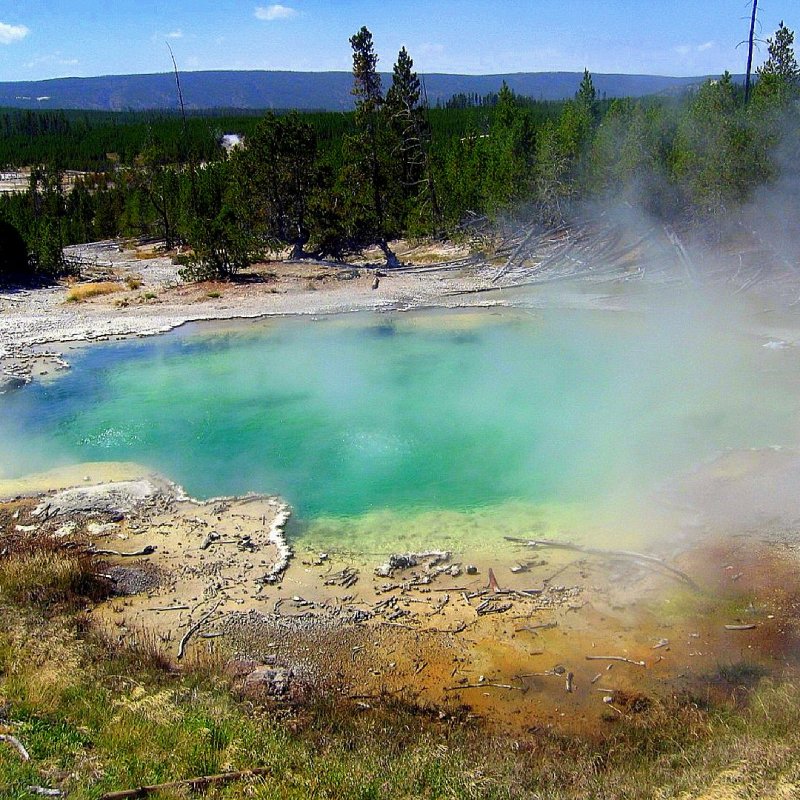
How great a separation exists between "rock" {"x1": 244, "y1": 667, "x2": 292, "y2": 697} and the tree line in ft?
59.3

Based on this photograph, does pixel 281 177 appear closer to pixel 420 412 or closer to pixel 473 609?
pixel 420 412

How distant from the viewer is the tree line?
20078 mm

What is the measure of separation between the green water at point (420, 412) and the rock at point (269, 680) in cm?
260

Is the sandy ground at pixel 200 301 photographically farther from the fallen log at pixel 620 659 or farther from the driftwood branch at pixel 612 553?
the fallen log at pixel 620 659

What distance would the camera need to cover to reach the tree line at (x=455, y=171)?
2008 centimetres

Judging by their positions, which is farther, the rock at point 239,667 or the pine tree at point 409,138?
the pine tree at point 409,138

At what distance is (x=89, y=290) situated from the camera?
73.2ft

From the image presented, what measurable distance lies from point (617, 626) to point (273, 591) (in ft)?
11.1

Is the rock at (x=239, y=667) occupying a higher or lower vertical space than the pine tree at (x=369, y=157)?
lower

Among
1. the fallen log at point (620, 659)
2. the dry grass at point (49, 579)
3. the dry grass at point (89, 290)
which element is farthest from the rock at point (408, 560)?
the dry grass at point (89, 290)

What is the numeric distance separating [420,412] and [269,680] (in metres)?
6.87

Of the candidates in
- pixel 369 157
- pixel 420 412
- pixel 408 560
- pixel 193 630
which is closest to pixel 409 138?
pixel 369 157

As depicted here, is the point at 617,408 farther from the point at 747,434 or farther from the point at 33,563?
the point at 33,563

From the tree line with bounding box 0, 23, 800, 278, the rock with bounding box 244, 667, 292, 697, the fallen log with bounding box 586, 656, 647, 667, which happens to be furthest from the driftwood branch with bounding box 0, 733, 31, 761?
the tree line with bounding box 0, 23, 800, 278
